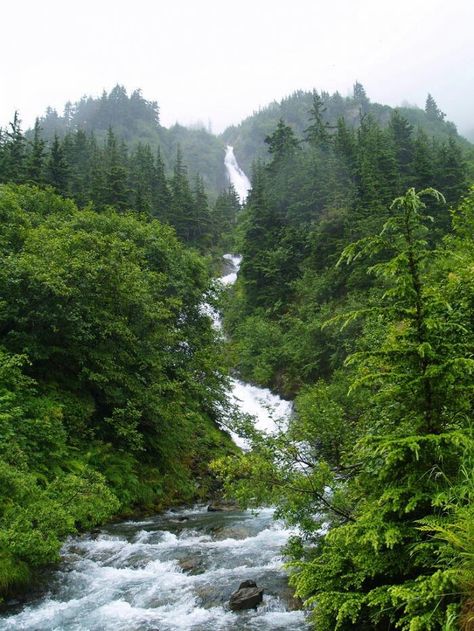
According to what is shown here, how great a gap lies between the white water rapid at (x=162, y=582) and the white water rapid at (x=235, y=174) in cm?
11878

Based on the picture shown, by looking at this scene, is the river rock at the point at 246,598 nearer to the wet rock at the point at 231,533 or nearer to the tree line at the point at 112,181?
the wet rock at the point at 231,533

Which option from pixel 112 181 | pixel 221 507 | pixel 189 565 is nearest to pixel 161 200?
pixel 112 181

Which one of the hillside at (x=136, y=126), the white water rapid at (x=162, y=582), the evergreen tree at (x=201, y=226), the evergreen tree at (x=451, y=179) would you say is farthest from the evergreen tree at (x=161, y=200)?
the hillside at (x=136, y=126)

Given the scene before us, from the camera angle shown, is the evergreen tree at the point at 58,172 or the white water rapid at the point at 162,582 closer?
the white water rapid at the point at 162,582

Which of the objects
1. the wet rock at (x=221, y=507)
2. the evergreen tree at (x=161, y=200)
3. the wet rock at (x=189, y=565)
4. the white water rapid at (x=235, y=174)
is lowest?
the wet rock at (x=221, y=507)

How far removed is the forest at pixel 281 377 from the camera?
A: 467cm

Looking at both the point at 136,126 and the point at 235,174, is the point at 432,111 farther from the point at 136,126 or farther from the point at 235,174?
the point at 136,126

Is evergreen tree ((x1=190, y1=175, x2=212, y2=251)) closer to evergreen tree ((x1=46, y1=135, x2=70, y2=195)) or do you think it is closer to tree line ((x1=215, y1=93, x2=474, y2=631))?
evergreen tree ((x1=46, y1=135, x2=70, y2=195))

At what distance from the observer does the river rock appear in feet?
26.6

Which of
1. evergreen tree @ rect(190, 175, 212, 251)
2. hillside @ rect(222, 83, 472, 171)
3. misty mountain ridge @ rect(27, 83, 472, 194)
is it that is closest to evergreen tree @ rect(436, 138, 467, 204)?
evergreen tree @ rect(190, 175, 212, 251)

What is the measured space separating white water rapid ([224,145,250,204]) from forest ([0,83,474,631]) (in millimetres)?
88477

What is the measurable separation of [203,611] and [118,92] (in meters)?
171

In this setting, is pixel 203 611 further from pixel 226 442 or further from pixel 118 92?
pixel 118 92

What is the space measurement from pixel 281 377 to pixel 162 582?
80.1ft
